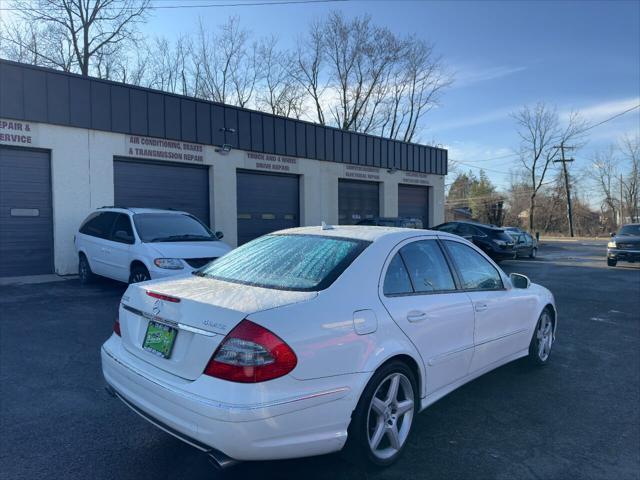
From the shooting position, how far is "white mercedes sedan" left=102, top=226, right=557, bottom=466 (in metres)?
2.51

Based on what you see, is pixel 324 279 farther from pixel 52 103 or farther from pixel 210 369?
pixel 52 103

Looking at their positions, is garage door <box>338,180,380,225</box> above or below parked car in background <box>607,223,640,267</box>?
above

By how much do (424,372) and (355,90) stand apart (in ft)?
125

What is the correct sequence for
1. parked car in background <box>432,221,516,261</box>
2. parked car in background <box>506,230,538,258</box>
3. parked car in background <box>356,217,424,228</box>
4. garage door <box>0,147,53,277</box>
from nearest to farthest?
1. garage door <box>0,147,53,277</box>
2. parked car in background <box>356,217,424,228</box>
3. parked car in background <box>432,221,516,261</box>
4. parked car in background <box>506,230,538,258</box>

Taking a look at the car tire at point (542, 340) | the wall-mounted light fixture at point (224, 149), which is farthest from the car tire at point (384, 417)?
the wall-mounted light fixture at point (224, 149)

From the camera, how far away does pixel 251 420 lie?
7.94 feet

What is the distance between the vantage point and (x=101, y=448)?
10.7 feet

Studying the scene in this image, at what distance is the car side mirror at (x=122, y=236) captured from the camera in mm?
8551

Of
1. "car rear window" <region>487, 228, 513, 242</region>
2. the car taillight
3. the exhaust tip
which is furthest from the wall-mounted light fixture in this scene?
the exhaust tip

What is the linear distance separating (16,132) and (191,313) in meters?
10.9

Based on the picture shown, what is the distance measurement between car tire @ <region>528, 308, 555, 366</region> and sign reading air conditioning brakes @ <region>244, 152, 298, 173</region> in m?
12.5

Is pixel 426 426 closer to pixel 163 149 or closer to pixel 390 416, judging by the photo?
pixel 390 416

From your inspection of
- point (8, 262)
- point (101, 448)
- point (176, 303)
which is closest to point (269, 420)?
point (176, 303)

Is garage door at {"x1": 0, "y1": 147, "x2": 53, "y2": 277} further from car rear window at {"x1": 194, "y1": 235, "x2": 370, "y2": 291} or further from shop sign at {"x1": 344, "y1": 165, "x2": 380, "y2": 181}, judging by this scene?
shop sign at {"x1": 344, "y1": 165, "x2": 380, "y2": 181}
